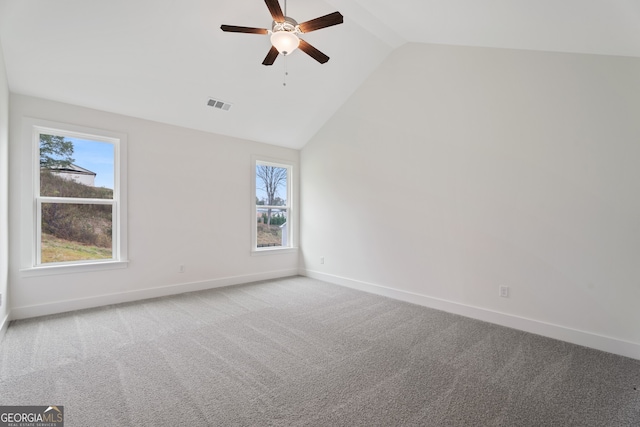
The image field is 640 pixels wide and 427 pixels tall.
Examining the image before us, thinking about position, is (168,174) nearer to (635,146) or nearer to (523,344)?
(523,344)

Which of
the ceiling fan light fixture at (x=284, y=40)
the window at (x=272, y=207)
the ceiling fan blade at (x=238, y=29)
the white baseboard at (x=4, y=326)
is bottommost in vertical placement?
the white baseboard at (x=4, y=326)

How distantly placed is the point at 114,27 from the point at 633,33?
4.37m

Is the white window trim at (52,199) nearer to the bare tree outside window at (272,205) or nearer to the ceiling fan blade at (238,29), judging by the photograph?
the bare tree outside window at (272,205)

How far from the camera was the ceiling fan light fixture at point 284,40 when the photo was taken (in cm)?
254

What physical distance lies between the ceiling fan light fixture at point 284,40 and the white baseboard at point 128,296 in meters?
3.51

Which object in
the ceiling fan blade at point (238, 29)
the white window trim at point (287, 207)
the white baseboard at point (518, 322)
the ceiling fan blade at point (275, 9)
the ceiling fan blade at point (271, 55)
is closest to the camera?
the ceiling fan blade at point (275, 9)

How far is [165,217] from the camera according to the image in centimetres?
421

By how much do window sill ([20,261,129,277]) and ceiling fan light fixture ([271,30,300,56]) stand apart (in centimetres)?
330

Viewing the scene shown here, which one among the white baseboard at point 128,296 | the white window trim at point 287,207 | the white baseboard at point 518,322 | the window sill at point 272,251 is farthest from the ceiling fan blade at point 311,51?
the white baseboard at point 128,296

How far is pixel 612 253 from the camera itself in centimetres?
262

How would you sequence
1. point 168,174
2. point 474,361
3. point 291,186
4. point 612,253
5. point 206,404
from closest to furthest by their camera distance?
point 206,404 < point 474,361 < point 612,253 < point 168,174 < point 291,186

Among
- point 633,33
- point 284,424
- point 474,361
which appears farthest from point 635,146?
point 284,424

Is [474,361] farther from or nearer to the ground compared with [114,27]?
nearer to the ground

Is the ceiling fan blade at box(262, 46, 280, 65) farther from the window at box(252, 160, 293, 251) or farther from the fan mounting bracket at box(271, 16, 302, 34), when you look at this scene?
the window at box(252, 160, 293, 251)
